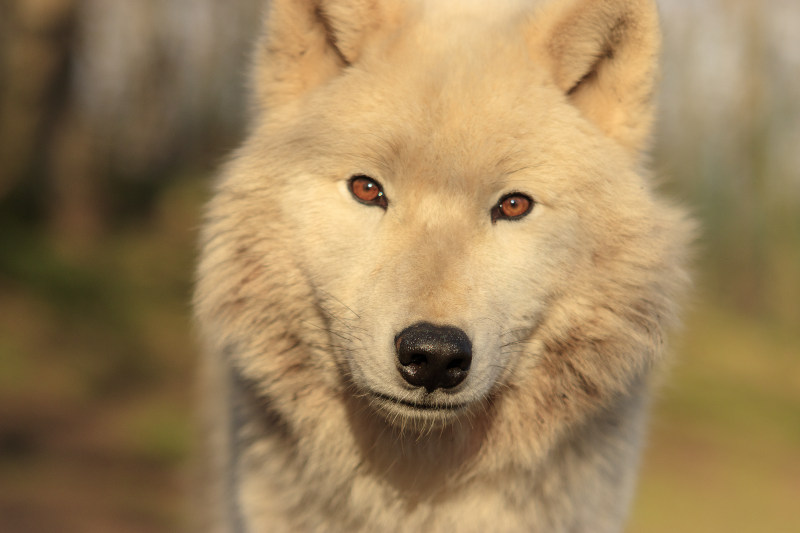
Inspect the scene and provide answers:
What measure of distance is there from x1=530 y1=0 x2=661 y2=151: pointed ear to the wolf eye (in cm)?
79

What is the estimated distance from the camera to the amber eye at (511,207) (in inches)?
105

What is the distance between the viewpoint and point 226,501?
3547 mm

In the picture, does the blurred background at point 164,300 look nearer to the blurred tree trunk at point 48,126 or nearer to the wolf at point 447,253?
the blurred tree trunk at point 48,126

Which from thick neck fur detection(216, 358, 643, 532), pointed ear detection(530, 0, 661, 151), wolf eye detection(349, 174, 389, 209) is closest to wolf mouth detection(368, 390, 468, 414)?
thick neck fur detection(216, 358, 643, 532)

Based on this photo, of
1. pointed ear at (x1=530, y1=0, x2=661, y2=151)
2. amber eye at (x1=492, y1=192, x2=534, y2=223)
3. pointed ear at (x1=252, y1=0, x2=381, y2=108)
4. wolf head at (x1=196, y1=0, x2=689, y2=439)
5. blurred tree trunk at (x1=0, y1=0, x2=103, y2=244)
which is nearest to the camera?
wolf head at (x1=196, y1=0, x2=689, y2=439)

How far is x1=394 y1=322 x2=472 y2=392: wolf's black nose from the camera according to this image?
7.41 feet

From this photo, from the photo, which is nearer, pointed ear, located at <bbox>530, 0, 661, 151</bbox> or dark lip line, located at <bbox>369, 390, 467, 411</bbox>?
dark lip line, located at <bbox>369, 390, 467, 411</bbox>

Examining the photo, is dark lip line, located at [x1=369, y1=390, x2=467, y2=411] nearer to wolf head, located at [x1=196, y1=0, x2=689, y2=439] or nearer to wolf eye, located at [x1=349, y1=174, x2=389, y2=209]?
wolf head, located at [x1=196, y1=0, x2=689, y2=439]

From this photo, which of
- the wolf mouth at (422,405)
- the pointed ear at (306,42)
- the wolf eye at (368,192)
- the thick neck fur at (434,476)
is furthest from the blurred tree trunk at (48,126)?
the wolf mouth at (422,405)

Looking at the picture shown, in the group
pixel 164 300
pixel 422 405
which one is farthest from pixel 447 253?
pixel 164 300

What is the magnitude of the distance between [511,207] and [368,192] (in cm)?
47

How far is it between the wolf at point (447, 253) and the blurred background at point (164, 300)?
573 mm

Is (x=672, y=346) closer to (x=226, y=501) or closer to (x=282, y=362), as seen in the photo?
(x=282, y=362)

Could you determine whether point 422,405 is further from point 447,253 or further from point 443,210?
point 443,210
